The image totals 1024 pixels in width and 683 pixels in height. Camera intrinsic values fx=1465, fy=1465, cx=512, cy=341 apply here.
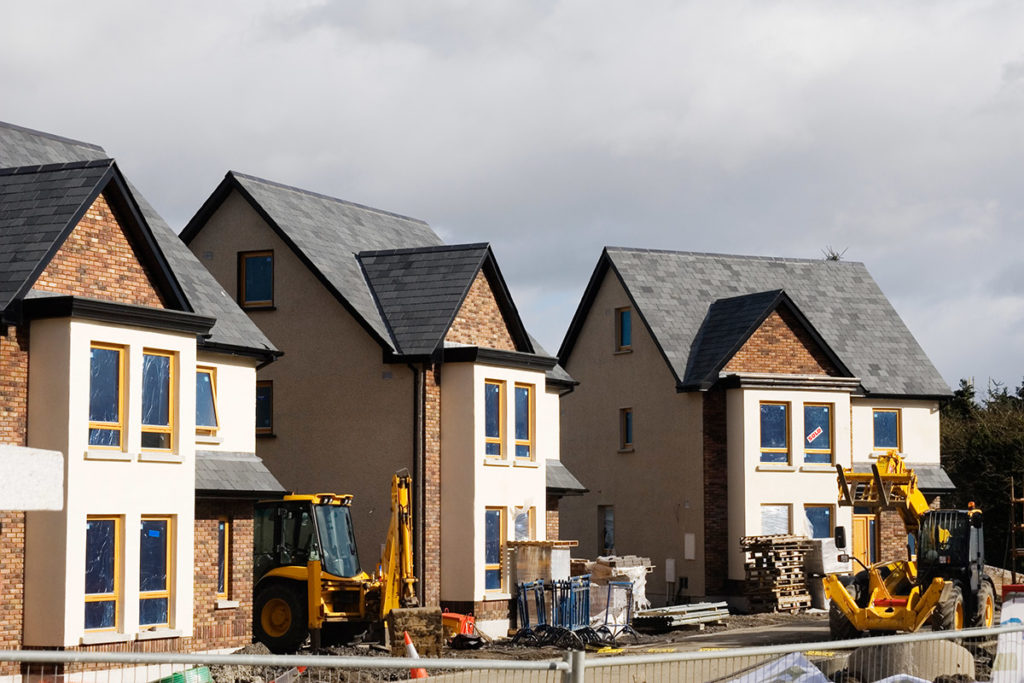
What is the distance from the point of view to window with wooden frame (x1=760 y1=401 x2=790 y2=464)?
3812 centimetres

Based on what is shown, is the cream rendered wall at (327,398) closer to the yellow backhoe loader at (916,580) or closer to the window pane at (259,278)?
the window pane at (259,278)

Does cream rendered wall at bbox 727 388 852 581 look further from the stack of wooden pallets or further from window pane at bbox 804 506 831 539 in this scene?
the stack of wooden pallets

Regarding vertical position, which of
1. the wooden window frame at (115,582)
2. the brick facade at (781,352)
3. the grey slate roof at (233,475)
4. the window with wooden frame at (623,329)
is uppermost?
the window with wooden frame at (623,329)

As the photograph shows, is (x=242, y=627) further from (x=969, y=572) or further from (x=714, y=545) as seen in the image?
(x=714, y=545)

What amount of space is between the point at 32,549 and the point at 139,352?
333 cm

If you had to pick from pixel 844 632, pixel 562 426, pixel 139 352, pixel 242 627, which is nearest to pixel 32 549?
pixel 139 352

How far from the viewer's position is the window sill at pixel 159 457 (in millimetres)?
22562

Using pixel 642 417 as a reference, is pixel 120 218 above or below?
above

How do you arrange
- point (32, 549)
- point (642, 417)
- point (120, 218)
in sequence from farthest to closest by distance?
point (642, 417) < point (120, 218) < point (32, 549)

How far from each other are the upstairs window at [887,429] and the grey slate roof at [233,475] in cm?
2138

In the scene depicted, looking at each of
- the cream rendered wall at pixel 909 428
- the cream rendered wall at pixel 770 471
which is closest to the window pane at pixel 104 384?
the cream rendered wall at pixel 770 471

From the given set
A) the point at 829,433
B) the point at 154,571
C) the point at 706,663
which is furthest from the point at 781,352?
the point at 706,663

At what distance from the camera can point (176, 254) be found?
2795 centimetres

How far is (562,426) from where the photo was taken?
4294 centimetres
